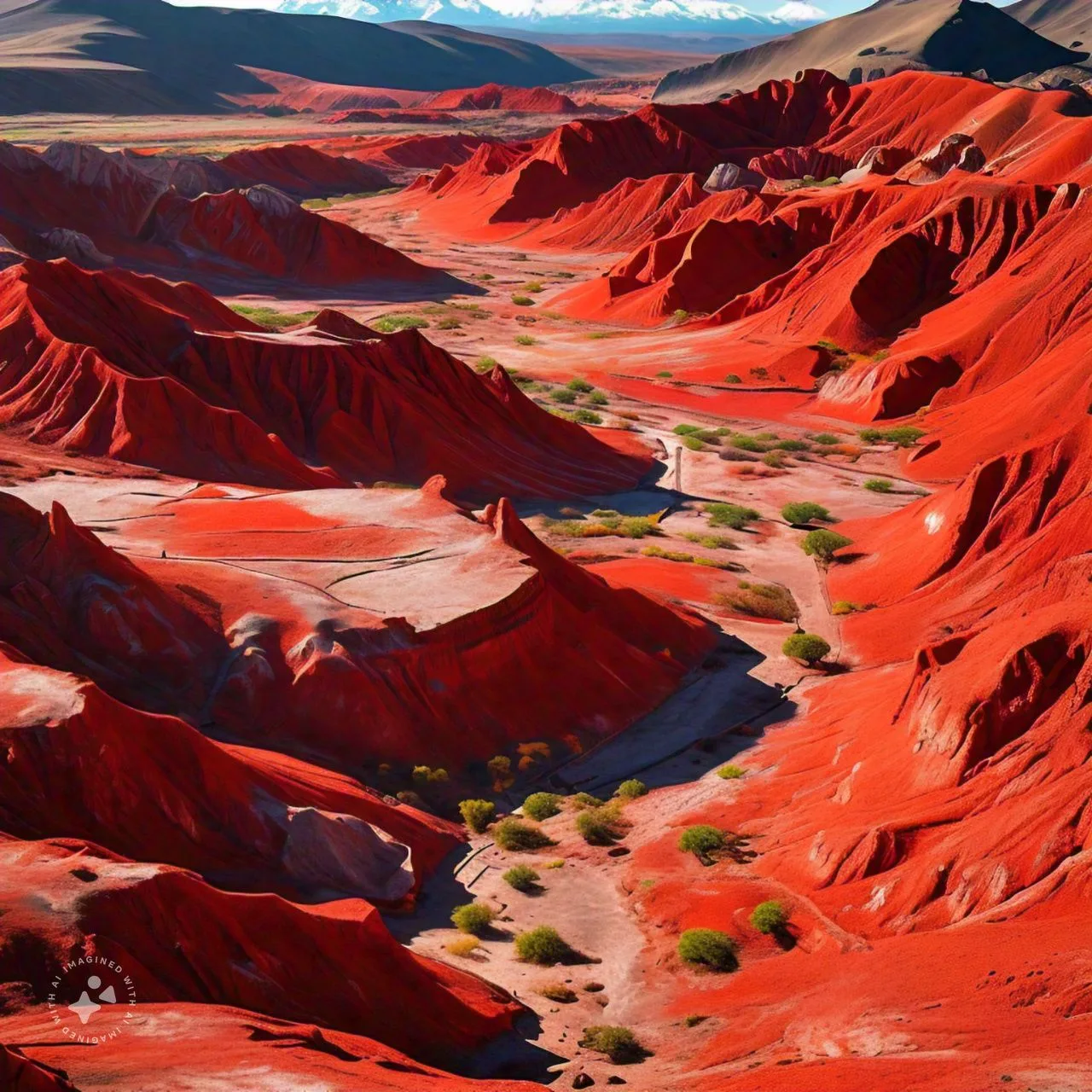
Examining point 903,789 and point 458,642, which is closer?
point 903,789

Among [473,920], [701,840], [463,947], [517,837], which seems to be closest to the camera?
[463,947]

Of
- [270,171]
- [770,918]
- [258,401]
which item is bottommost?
[770,918]

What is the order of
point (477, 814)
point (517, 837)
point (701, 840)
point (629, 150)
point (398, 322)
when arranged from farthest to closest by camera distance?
point (629, 150) < point (398, 322) < point (477, 814) < point (517, 837) < point (701, 840)

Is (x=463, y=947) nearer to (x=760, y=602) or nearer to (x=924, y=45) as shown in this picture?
(x=760, y=602)

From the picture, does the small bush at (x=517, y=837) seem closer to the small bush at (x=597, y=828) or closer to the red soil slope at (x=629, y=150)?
the small bush at (x=597, y=828)

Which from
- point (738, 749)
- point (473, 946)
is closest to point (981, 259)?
point (738, 749)

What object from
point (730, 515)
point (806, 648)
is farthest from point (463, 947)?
point (730, 515)

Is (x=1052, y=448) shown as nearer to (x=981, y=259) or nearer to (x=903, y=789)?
(x=903, y=789)
